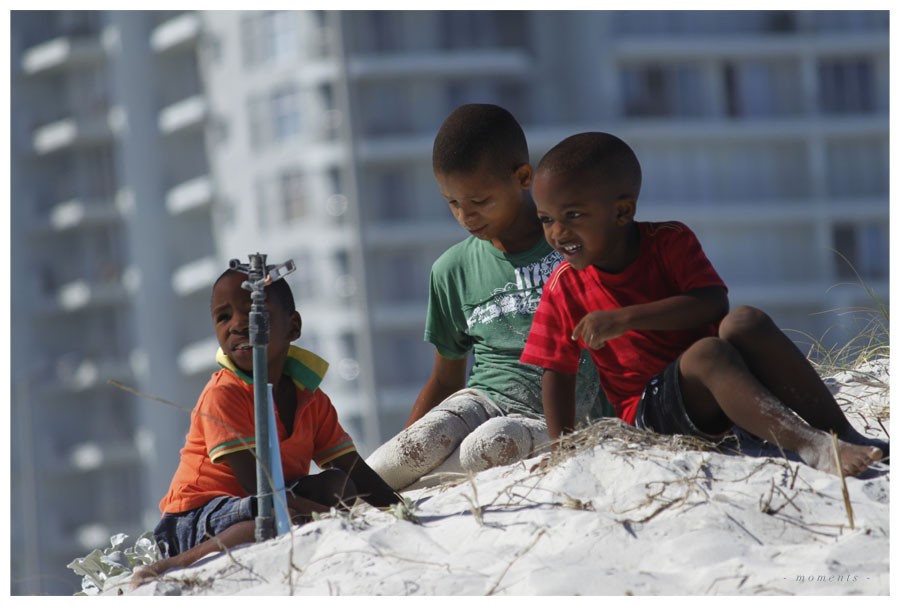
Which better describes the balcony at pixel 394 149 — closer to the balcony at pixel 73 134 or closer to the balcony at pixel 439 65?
the balcony at pixel 439 65

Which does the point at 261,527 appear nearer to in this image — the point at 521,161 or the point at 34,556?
the point at 521,161

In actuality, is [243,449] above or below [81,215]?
above

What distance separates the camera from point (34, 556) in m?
34.0

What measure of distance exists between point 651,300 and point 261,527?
146cm

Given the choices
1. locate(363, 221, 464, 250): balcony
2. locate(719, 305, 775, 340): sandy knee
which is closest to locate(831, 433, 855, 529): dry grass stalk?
locate(719, 305, 775, 340): sandy knee

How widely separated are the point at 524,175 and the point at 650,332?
0.96m

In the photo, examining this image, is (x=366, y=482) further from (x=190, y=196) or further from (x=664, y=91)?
(x=664, y=91)

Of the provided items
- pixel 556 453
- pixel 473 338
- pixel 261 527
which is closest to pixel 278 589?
pixel 261 527

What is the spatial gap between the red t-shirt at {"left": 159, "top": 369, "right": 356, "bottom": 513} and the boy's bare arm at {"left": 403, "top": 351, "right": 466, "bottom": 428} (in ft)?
3.52

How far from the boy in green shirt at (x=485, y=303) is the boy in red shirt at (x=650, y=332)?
1.52 feet

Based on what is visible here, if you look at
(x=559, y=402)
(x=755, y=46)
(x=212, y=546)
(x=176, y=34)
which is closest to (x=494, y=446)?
(x=559, y=402)

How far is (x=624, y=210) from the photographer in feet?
14.2

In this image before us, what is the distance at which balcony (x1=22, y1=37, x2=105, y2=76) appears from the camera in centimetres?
4006

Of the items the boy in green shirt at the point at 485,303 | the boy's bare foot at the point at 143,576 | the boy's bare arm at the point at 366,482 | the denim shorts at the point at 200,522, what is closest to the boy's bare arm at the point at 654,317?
the boy in green shirt at the point at 485,303
